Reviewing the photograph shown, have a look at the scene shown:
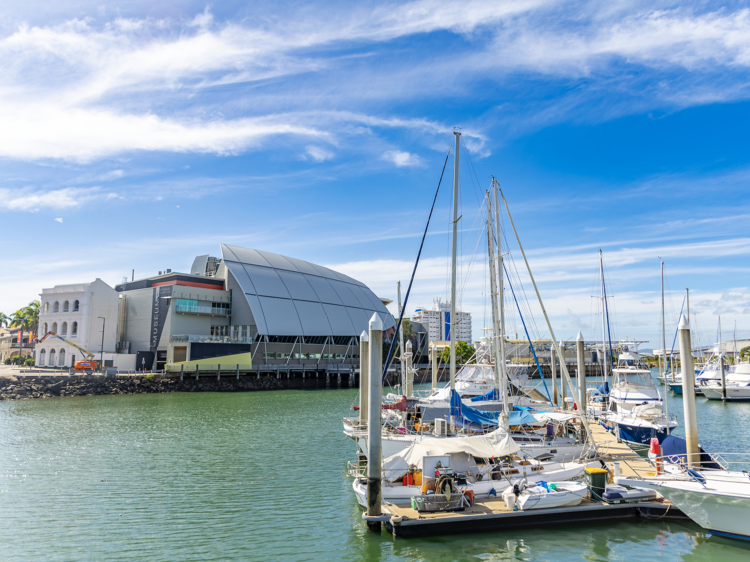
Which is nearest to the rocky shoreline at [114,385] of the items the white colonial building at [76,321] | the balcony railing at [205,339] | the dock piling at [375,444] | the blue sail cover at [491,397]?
the balcony railing at [205,339]

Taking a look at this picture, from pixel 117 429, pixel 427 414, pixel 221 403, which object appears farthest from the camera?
pixel 221 403

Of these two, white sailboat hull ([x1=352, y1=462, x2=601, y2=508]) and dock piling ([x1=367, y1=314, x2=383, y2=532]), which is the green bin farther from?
dock piling ([x1=367, y1=314, x2=383, y2=532])

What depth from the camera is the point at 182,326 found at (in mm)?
73062

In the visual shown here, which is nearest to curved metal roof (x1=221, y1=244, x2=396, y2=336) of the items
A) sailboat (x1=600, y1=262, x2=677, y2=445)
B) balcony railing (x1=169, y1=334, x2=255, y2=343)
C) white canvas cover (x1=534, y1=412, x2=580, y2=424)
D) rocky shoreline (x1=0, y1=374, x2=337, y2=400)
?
balcony railing (x1=169, y1=334, x2=255, y2=343)

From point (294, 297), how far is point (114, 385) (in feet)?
97.6

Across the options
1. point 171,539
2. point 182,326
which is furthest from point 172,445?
point 182,326

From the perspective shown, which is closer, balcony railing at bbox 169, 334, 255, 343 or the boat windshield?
the boat windshield

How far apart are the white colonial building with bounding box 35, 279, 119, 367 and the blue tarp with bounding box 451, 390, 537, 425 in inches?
2527

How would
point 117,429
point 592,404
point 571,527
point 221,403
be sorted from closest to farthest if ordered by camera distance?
point 571,527, point 117,429, point 592,404, point 221,403

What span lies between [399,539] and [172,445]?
1807cm

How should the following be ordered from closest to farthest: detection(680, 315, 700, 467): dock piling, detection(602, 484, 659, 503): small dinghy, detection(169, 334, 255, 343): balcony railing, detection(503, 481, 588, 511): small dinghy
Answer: detection(503, 481, 588, 511): small dinghy → detection(602, 484, 659, 503): small dinghy → detection(680, 315, 700, 467): dock piling → detection(169, 334, 255, 343): balcony railing

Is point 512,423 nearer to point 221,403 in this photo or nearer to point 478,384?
point 478,384

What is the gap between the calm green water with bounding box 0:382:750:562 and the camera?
44.1ft

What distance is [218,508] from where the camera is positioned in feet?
55.3
